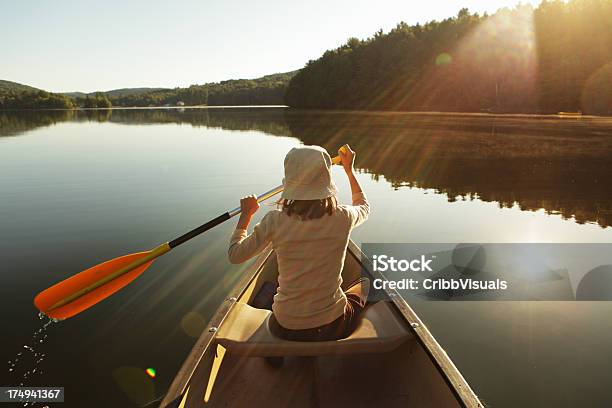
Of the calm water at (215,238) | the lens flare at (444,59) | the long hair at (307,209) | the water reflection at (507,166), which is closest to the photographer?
the long hair at (307,209)

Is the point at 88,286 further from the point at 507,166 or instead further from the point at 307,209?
the point at 507,166

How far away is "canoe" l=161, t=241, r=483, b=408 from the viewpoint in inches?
111

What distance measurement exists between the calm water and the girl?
2.29 meters

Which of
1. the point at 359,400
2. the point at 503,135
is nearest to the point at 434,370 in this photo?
the point at 359,400

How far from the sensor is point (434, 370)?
3170 millimetres

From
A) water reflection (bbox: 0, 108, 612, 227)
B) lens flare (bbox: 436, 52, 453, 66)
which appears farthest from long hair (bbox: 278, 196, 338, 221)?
lens flare (bbox: 436, 52, 453, 66)

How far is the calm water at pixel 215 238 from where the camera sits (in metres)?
4.47

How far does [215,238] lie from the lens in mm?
8688

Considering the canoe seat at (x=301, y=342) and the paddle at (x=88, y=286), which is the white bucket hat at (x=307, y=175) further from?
the paddle at (x=88, y=286)

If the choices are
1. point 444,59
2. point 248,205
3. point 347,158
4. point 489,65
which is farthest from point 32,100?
point 248,205

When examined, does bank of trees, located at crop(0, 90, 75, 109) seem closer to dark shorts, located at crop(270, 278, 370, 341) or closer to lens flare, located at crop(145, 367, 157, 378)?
lens flare, located at crop(145, 367, 157, 378)

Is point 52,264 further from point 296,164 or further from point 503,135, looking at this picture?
point 503,135

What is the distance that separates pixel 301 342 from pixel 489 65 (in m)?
66.0

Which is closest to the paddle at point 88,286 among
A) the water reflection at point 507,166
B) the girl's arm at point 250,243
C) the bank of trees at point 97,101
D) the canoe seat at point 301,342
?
the canoe seat at point 301,342
